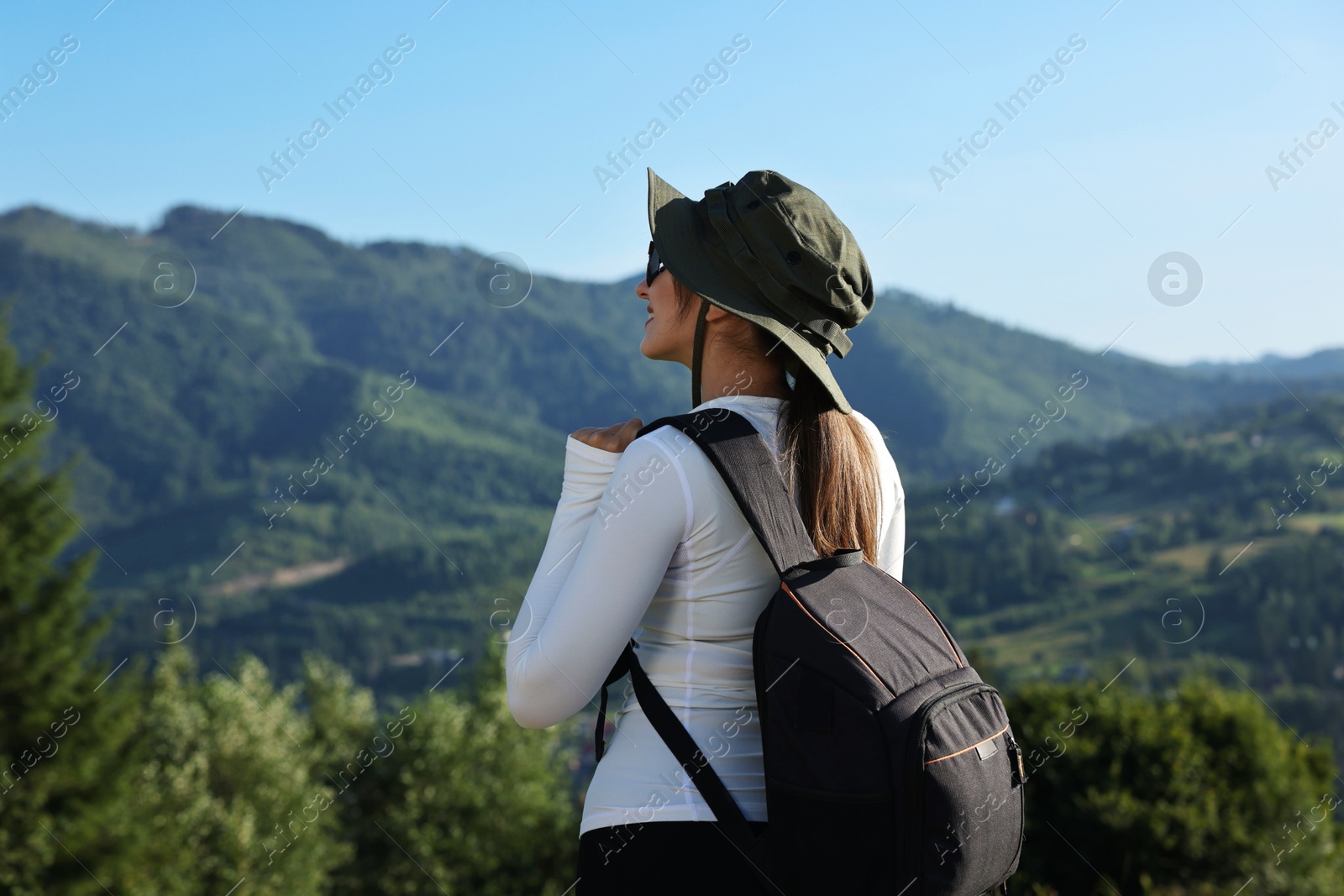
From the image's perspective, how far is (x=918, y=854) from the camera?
1.39 metres

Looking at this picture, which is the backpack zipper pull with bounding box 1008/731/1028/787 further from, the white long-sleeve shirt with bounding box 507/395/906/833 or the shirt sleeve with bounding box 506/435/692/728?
the shirt sleeve with bounding box 506/435/692/728

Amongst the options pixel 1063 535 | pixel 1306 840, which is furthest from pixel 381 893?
pixel 1063 535

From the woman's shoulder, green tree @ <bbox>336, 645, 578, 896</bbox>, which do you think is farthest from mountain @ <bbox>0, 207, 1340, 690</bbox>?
the woman's shoulder

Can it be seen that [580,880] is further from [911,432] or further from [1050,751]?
[911,432]

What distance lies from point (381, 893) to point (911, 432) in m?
139

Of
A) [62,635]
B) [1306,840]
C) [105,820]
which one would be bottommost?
[1306,840]

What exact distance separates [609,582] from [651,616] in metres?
0.16

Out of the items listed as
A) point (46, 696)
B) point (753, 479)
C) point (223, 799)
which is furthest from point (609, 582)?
point (223, 799)

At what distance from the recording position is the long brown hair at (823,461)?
163cm

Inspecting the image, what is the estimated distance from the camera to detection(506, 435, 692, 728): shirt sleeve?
1.48 metres

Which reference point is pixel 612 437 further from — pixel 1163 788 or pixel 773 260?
pixel 1163 788

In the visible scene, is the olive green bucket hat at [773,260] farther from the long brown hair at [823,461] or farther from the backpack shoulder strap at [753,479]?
the backpack shoulder strap at [753,479]

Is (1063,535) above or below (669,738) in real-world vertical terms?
below

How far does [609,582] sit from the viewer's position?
1479 mm
